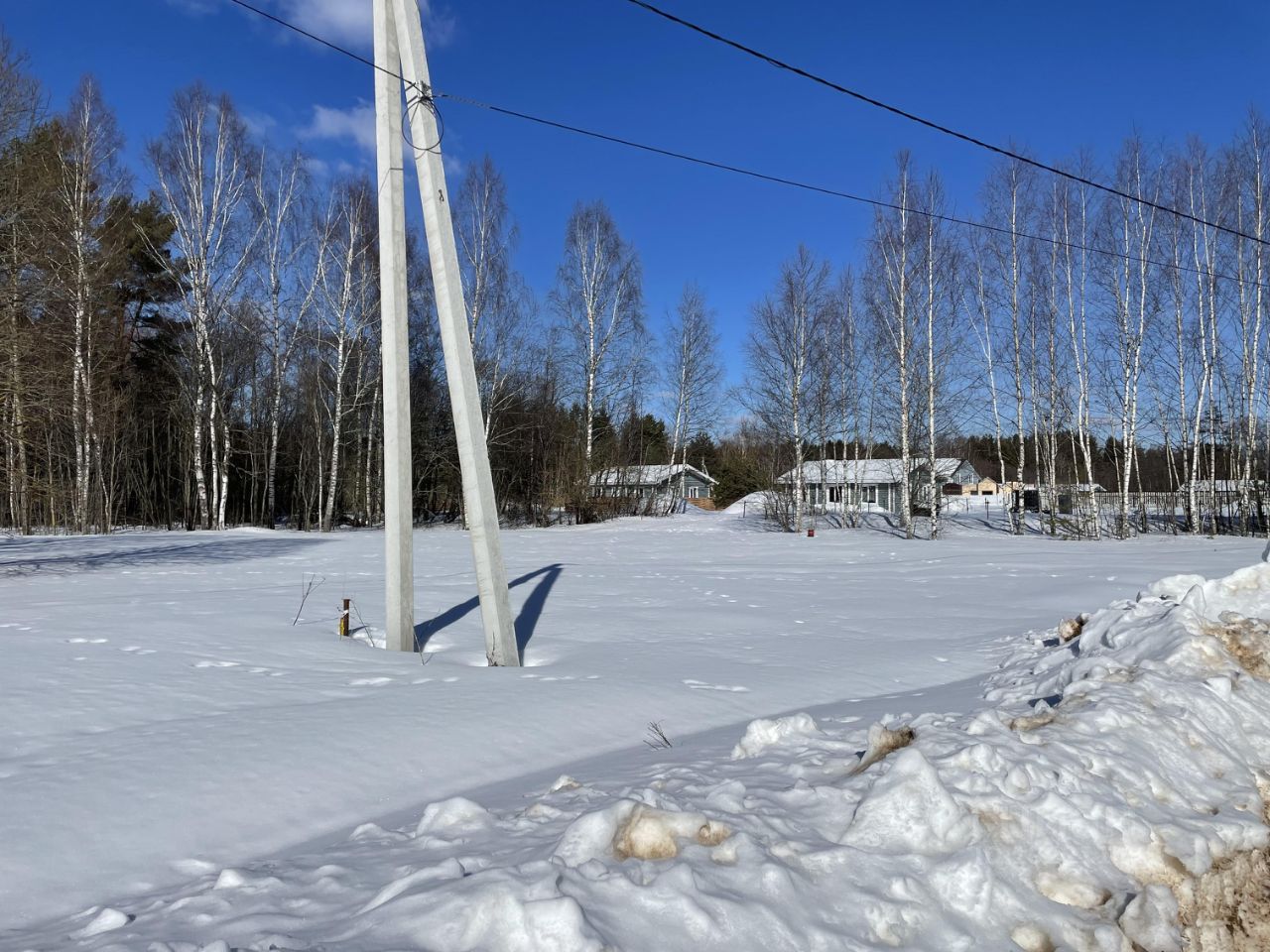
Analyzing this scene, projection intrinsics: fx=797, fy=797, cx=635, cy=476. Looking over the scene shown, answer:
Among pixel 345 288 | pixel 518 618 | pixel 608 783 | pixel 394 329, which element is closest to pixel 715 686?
pixel 608 783

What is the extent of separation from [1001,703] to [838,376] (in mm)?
24939

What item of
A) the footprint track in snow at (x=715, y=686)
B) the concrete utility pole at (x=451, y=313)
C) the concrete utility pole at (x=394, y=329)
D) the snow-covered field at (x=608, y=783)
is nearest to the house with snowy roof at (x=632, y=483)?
the snow-covered field at (x=608, y=783)

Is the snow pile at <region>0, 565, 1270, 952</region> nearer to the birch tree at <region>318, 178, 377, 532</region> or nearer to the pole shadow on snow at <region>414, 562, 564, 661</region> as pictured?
the pole shadow on snow at <region>414, 562, 564, 661</region>

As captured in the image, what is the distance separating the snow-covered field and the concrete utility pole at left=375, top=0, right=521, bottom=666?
58cm

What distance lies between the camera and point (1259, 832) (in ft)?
9.33

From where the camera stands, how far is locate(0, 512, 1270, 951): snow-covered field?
6.88 ft

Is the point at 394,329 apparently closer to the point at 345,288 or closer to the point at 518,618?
the point at 518,618

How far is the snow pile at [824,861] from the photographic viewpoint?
78.1 inches

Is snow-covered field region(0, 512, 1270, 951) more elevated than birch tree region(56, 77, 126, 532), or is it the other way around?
birch tree region(56, 77, 126, 532)

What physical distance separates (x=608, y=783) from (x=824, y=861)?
3.65ft

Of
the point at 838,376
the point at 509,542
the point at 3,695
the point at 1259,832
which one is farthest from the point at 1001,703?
the point at 838,376

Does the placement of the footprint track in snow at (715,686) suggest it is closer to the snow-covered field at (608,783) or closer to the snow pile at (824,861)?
the snow-covered field at (608,783)

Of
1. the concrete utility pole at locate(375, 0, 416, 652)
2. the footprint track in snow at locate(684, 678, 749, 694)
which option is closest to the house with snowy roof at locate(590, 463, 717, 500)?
the concrete utility pole at locate(375, 0, 416, 652)

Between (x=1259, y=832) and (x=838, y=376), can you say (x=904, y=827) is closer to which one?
(x=1259, y=832)
